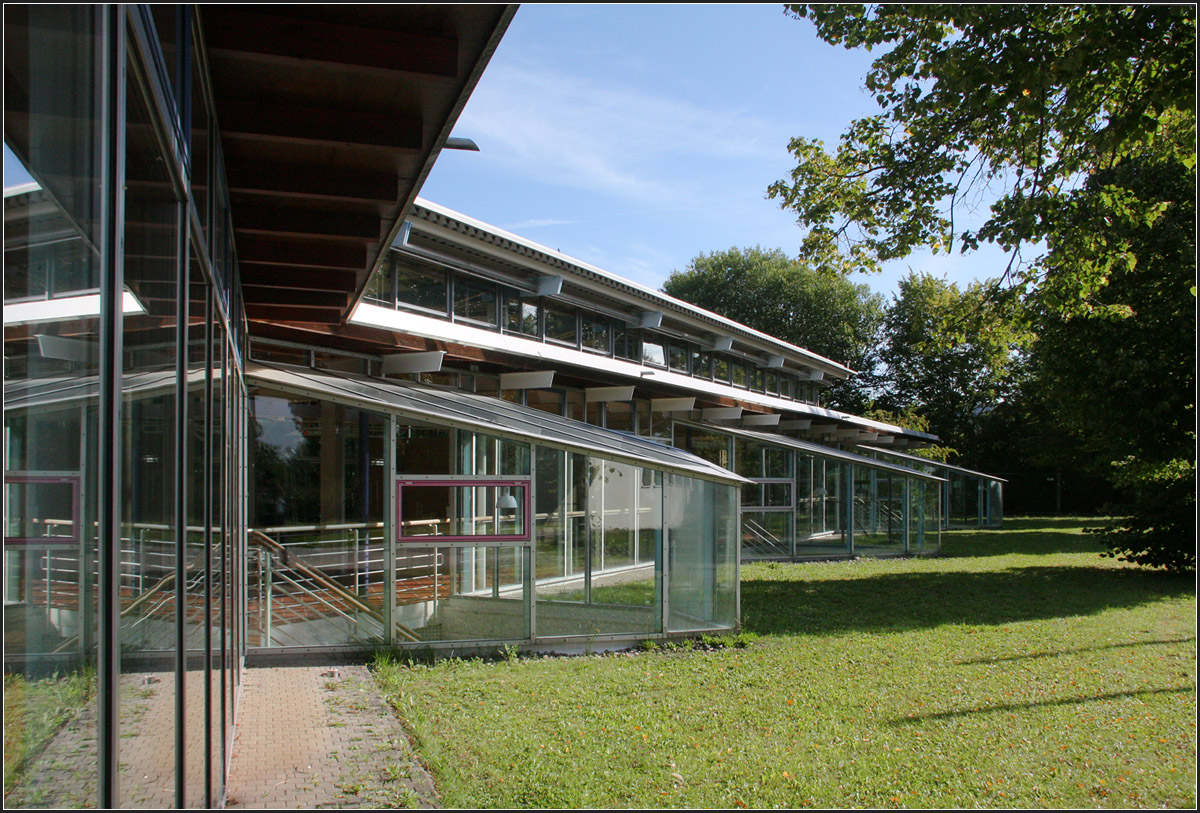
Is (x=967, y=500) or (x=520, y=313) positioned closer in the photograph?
(x=520, y=313)

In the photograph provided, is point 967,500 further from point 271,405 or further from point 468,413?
point 271,405

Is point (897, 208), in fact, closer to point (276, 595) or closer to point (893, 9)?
point (893, 9)

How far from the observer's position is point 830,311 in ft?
156

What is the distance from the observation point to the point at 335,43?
11.0ft

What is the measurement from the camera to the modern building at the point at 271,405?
4.42ft

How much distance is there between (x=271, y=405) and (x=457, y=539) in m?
2.86

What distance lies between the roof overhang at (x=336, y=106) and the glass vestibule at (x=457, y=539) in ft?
12.6

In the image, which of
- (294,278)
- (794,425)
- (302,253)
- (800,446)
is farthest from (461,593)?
(794,425)

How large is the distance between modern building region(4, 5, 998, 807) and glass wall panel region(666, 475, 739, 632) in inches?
1.5

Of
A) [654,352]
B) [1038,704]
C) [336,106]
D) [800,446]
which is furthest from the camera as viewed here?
[800,446]

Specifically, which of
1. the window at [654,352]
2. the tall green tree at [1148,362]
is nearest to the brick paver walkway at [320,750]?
the tall green tree at [1148,362]

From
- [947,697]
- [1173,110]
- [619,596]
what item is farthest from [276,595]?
[1173,110]

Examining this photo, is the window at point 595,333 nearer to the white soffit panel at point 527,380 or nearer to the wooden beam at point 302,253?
the white soffit panel at point 527,380

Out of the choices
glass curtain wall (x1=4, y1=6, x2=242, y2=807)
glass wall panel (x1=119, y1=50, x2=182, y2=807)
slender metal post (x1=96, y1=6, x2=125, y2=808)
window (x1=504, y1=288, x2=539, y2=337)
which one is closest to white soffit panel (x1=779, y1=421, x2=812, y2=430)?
window (x1=504, y1=288, x2=539, y2=337)
